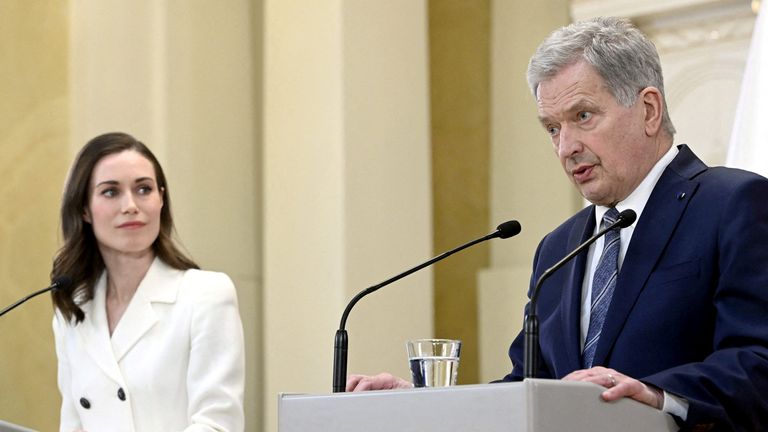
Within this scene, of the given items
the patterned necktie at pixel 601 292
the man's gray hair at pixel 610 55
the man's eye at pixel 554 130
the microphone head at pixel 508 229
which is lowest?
the patterned necktie at pixel 601 292

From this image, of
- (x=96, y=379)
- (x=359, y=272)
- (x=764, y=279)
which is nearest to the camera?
(x=764, y=279)

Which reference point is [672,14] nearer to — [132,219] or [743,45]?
[743,45]

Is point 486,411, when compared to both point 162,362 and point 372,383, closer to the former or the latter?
point 372,383

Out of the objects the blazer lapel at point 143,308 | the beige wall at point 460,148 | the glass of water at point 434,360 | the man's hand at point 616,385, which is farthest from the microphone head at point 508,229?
the beige wall at point 460,148

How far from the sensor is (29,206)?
586 cm

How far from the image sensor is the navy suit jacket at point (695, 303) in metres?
2.36

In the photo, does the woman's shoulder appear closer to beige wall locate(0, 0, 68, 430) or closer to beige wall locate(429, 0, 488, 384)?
beige wall locate(0, 0, 68, 430)

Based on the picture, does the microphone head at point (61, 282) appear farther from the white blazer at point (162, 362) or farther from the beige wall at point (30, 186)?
the beige wall at point (30, 186)

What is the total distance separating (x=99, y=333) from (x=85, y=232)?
423mm

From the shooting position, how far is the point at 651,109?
285 centimetres

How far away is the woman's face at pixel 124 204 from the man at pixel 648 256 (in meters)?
1.73

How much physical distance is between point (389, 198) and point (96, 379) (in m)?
2.25

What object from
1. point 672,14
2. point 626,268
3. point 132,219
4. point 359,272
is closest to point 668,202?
point 626,268

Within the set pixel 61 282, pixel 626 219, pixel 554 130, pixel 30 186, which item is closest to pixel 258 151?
pixel 30 186
